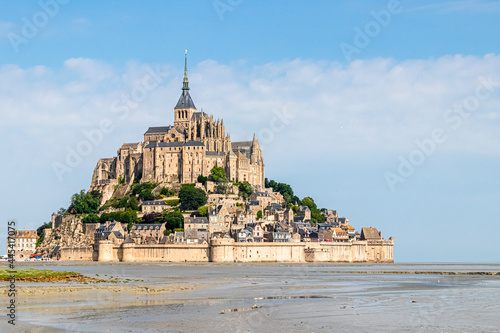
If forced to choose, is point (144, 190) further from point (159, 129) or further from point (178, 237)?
point (178, 237)

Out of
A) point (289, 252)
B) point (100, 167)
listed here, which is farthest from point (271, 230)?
point (100, 167)

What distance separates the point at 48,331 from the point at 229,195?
3327 inches

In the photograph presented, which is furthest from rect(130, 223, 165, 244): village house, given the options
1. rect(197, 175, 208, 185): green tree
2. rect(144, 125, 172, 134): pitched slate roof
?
rect(144, 125, 172, 134): pitched slate roof

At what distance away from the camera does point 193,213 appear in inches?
4080

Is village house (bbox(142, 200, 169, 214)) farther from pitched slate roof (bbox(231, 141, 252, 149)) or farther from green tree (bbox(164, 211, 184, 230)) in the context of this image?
pitched slate roof (bbox(231, 141, 252, 149))

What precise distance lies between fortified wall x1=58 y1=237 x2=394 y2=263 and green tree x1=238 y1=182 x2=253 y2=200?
19.8 meters

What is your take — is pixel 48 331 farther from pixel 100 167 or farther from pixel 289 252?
pixel 100 167

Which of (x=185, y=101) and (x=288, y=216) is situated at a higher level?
(x=185, y=101)

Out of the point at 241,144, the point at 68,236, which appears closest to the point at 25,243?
the point at 68,236

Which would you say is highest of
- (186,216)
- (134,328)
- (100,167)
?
(100,167)

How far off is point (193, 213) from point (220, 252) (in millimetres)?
15948

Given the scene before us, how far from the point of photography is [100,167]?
123 m

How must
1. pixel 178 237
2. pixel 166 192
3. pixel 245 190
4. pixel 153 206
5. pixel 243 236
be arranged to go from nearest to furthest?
pixel 243 236, pixel 178 237, pixel 153 206, pixel 166 192, pixel 245 190

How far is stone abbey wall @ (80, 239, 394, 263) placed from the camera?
89438 millimetres
